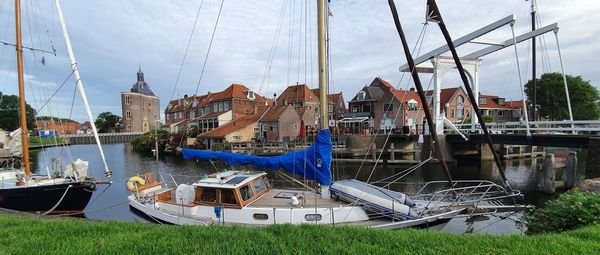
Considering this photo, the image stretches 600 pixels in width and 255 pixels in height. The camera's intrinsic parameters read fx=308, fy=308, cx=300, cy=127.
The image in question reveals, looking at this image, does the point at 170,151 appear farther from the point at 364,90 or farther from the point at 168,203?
the point at 168,203

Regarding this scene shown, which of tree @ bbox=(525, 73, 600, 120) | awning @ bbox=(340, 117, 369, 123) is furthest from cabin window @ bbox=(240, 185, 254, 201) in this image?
tree @ bbox=(525, 73, 600, 120)

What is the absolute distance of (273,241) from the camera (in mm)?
5199

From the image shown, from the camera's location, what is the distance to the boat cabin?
1049cm

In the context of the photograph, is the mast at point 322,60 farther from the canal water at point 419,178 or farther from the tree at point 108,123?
the tree at point 108,123

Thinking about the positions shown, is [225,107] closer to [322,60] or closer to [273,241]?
[322,60]

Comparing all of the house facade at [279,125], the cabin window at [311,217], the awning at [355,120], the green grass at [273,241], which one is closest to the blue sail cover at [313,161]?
the cabin window at [311,217]

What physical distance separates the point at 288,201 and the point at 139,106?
111 meters

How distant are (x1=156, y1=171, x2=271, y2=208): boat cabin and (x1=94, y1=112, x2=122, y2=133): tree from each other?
131 meters

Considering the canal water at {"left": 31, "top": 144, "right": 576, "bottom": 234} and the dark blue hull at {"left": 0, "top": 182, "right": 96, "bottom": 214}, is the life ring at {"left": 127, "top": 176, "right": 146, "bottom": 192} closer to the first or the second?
the canal water at {"left": 31, "top": 144, "right": 576, "bottom": 234}

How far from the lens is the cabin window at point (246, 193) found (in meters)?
10.7

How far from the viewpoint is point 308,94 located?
5856cm

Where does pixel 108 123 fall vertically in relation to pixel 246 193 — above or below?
above

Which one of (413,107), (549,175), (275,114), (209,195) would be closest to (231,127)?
(275,114)

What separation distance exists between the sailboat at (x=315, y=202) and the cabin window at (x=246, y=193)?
0.11 feet
